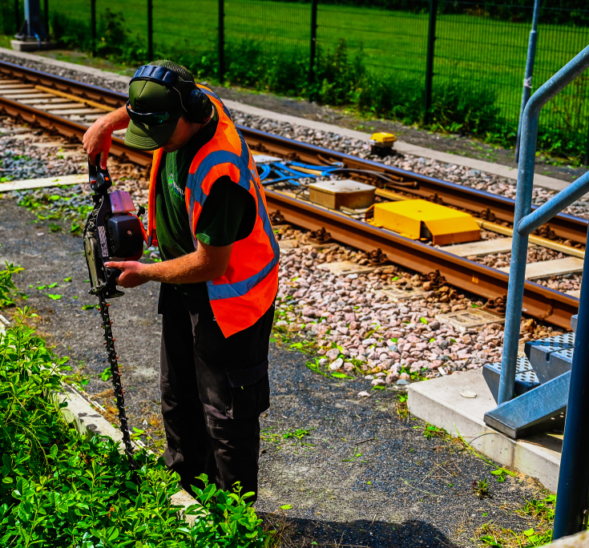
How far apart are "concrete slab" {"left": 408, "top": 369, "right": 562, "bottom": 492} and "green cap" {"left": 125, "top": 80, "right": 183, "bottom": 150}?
7.72 ft

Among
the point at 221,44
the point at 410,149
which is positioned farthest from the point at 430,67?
the point at 221,44

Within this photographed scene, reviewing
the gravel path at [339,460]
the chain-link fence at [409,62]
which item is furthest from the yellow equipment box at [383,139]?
the gravel path at [339,460]

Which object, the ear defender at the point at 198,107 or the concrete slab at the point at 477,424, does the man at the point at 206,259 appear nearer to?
the ear defender at the point at 198,107

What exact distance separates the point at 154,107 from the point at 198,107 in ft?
0.52

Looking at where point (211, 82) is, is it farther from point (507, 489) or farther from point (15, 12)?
point (507, 489)

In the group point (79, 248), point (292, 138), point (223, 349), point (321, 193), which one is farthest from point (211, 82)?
point (223, 349)

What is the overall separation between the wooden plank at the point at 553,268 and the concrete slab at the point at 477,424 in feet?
7.37

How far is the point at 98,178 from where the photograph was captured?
3.46 meters

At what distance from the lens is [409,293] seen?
21.5 feet

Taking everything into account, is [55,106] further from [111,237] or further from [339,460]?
[111,237]

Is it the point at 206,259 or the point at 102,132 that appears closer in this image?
the point at 206,259

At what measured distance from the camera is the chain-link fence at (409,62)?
13742 millimetres

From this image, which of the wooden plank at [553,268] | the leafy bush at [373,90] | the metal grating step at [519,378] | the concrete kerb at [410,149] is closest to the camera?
the metal grating step at [519,378]

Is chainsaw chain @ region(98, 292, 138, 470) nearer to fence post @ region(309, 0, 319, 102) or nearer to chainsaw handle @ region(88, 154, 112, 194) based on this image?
chainsaw handle @ region(88, 154, 112, 194)
